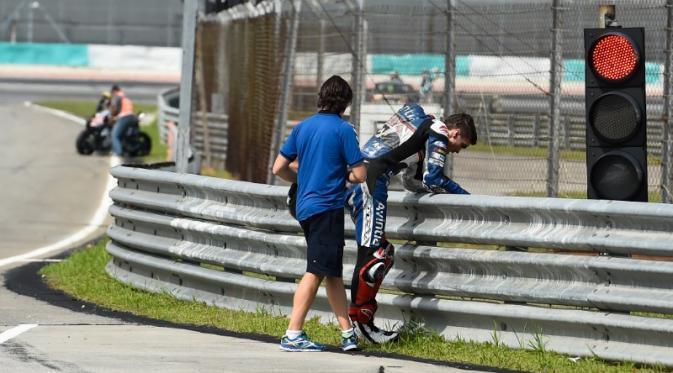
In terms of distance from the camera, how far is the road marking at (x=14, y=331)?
826 centimetres

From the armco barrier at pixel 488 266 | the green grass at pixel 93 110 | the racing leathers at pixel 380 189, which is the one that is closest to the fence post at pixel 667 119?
the armco barrier at pixel 488 266

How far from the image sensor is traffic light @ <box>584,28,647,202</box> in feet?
25.4

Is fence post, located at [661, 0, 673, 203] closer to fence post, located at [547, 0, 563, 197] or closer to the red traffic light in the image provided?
fence post, located at [547, 0, 563, 197]

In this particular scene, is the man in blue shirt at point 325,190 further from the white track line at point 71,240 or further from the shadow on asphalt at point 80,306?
the white track line at point 71,240

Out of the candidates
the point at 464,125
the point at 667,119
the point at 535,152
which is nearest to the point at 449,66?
the point at 535,152

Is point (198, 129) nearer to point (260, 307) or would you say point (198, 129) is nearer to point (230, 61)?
point (230, 61)

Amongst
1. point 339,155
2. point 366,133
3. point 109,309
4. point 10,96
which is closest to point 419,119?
point 339,155

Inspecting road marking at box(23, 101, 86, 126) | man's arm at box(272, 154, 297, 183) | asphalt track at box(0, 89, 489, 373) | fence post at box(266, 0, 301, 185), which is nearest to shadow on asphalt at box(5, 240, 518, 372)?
asphalt track at box(0, 89, 489, 373)

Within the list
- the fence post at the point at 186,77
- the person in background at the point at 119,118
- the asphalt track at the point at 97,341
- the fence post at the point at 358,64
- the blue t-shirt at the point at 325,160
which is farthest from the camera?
the person in background at the point at 119,118

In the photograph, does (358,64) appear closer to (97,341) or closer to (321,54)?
(321,54)

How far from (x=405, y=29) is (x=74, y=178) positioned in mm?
11457

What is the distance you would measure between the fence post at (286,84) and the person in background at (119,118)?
1341 centimetres

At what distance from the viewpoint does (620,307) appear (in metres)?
7.43

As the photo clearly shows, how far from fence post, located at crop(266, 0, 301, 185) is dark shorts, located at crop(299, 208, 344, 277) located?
694 cm
